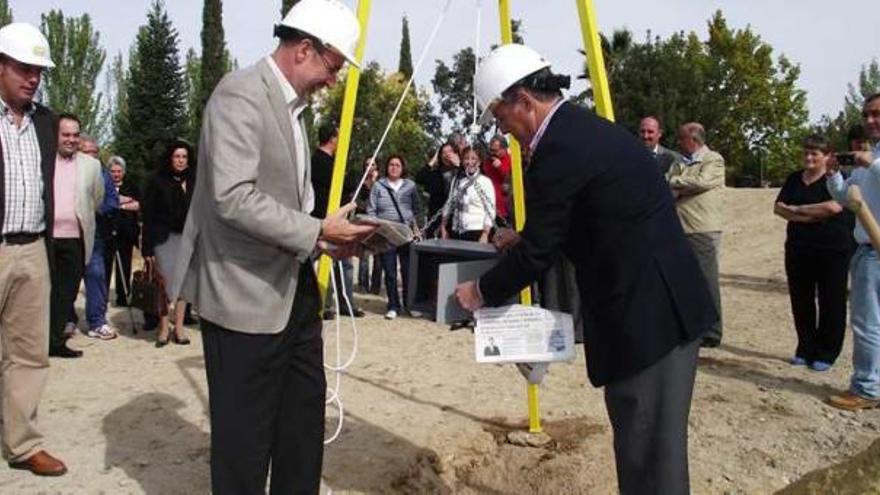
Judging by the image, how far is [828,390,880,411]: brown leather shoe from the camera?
525 centimetres

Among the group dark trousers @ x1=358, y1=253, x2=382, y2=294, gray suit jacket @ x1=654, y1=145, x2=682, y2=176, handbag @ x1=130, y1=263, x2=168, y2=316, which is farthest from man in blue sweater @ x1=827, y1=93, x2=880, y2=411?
dark trousers @ x1=358, y1=253, x2=382, y2=294

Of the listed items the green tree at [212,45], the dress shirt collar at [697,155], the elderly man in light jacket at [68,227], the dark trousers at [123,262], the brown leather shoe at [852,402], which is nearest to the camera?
the brown leather shoe at [852,402]

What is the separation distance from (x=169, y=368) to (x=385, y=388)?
1913 mm

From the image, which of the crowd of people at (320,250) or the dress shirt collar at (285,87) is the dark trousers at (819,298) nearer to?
the crowd of people at (320,250)

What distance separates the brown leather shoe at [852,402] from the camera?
17.2 ft

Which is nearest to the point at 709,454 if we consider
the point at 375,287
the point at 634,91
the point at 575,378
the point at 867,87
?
the point at 575,378

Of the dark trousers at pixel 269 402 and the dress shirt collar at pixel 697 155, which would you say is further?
the dress shirt collar at pixel 697 155

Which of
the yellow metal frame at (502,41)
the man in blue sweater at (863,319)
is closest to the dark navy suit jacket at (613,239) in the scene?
the yellow metal frame at (502,41)

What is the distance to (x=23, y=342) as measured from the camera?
13.1 feet

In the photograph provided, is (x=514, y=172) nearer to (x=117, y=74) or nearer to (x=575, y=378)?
(x=575, y=378)

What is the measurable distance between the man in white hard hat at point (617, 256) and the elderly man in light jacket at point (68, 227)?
5.03 meters

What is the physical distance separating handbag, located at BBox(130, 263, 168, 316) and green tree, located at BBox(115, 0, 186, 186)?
25.0 metres

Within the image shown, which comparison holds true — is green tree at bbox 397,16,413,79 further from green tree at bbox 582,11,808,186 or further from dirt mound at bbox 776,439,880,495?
dirt mound at bbox 776,439,880,495

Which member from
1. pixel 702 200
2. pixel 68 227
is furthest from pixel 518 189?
pixel 68 227
